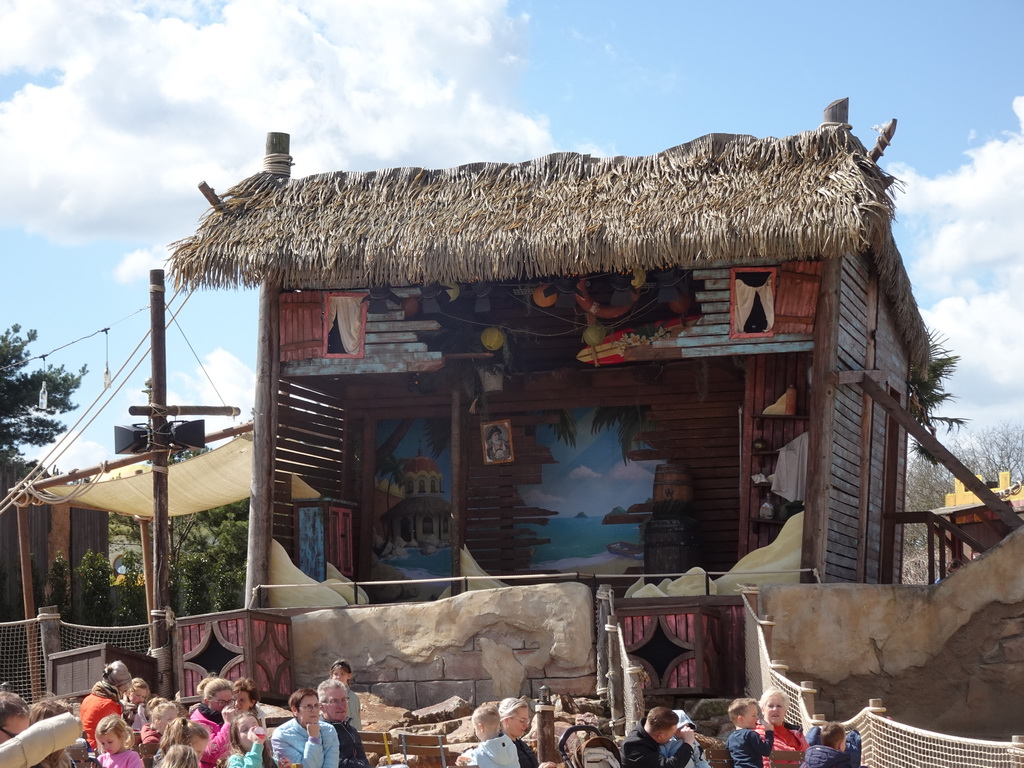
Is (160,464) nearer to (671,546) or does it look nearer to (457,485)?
(457,485)

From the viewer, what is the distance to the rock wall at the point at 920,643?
40.1ft

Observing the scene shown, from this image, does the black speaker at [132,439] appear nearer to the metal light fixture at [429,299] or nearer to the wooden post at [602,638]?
the metal light fixture at [429,299]

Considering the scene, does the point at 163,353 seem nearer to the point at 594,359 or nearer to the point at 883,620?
the point at 594,359

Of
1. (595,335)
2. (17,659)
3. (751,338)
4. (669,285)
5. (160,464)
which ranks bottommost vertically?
(17,659)

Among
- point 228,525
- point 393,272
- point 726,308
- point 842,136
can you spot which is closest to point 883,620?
point 726,308

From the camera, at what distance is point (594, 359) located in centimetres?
1438

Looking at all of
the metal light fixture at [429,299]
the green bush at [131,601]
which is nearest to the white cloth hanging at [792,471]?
the metal light fixture at [429,299]

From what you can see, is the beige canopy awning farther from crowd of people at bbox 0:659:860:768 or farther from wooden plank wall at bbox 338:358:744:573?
crowd of people at bbox 0:659:860:768

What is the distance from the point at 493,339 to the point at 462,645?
3854 millimetres

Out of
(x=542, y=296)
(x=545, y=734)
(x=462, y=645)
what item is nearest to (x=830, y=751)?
(x=545, y=734)

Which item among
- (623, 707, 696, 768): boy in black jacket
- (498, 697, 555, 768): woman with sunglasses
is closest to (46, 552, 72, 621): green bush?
(498, 697, 555, 768): woman with sunglasses

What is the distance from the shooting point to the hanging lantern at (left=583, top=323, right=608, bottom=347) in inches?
564

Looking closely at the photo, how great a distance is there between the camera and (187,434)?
42.8 ft

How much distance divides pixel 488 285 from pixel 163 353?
352 cm
